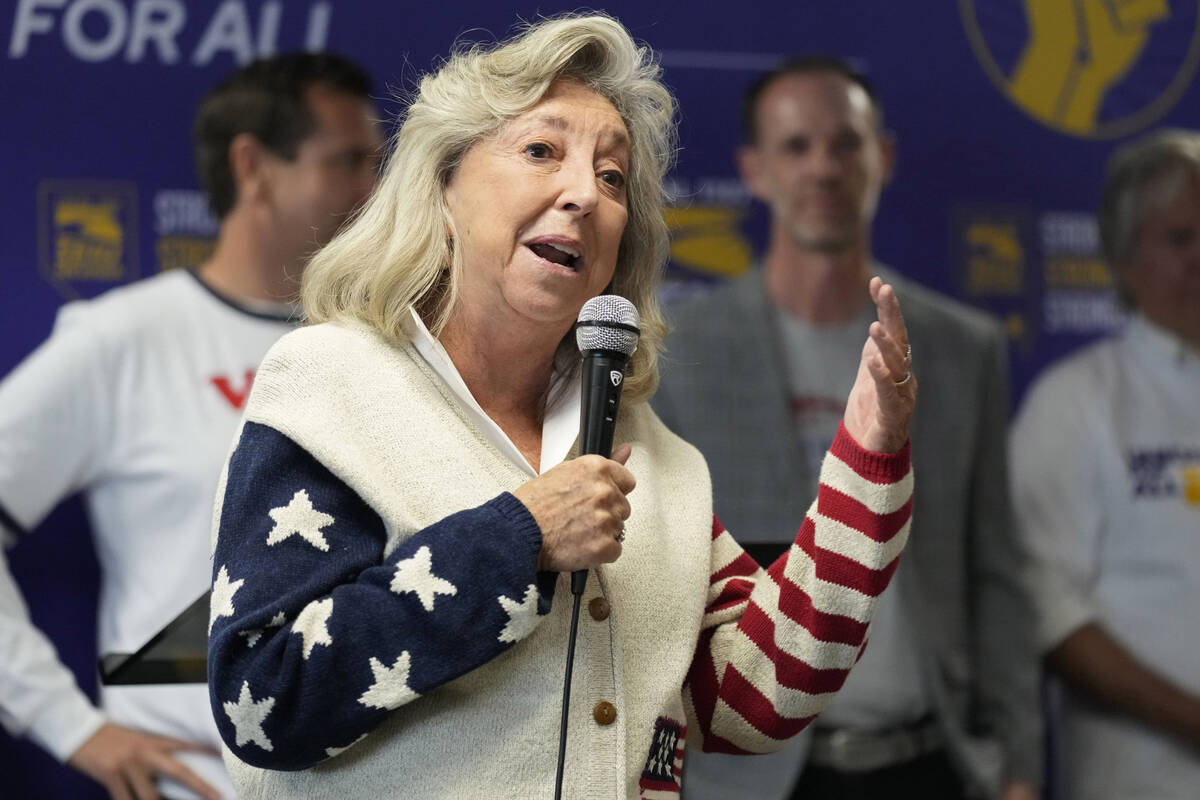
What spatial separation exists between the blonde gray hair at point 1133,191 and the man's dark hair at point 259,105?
1.91m

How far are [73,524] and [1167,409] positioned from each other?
2.66 meters

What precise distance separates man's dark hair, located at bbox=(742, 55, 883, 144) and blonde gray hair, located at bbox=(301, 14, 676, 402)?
5.19 ft

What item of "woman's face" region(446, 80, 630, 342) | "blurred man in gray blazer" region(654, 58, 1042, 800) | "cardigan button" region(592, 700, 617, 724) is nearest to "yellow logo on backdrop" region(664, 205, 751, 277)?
"blurred man in gray blazer" region(654, 58, 1042, 800)

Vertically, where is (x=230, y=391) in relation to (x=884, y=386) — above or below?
below

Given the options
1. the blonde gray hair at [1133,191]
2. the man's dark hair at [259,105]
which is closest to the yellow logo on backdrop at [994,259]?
the blonde gray hair at [1133,191]

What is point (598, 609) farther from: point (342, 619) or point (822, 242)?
point (822, 242)

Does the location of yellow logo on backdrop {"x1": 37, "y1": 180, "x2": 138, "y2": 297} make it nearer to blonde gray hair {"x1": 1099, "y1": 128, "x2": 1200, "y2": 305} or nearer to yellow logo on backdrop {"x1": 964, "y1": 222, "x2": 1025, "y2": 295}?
yellow logo on backdrop {"x1": 964, "y1": 222, "x2": 1025, "y2": 295}

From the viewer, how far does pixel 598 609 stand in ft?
5.30

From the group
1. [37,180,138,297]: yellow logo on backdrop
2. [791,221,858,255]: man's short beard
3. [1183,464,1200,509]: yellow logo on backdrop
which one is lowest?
[1183,464,1200,509]: yellow logo on backdrop

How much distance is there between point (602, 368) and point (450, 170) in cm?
43

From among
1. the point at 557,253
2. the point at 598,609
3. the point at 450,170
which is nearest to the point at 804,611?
the point at 598,609

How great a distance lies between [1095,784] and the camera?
3.66m

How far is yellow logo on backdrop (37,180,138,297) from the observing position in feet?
10.2

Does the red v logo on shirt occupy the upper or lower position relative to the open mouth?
lower
